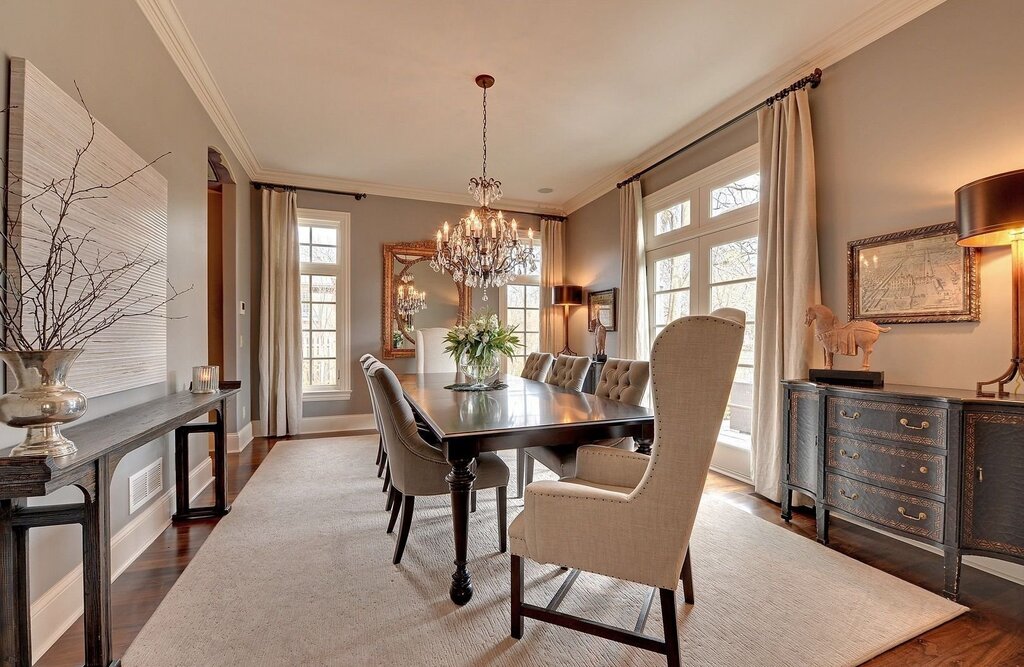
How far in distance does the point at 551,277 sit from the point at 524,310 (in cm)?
61

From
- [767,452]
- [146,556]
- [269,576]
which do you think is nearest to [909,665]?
[767,452]

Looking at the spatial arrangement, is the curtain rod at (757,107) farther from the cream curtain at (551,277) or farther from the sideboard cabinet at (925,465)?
the sideboard cabinet at (925,465)

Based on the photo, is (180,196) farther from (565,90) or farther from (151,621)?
(565,90)

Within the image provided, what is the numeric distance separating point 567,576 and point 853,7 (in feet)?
11.4

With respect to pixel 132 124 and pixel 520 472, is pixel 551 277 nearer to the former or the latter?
pixel 520 472

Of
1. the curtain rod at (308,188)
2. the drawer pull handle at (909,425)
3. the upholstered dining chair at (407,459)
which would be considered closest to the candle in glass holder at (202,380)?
the upholstered dining chair at (407,459)

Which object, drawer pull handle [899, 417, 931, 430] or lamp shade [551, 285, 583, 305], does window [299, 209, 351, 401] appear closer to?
lamp shade [551, 285, 583, 305]

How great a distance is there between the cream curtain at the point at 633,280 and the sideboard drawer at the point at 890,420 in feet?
7.42

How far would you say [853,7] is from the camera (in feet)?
8.21

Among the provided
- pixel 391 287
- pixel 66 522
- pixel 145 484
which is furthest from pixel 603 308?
pixel 66 522

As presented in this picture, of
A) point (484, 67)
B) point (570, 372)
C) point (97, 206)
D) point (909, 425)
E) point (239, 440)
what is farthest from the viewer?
point (239, 440)

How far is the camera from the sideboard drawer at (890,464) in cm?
199

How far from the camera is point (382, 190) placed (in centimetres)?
551

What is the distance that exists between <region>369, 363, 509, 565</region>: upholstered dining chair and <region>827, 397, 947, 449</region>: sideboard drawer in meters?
1.85
